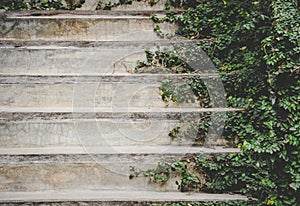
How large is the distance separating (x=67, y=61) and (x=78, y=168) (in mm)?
1073

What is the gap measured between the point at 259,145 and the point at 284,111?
351mm

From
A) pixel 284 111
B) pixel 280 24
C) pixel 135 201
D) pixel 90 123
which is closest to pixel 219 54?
pixel 280 24

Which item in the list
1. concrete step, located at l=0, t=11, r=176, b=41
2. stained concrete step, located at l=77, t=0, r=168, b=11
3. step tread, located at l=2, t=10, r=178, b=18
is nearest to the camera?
concrete step, located at l=0, t=11, r=176, b=41

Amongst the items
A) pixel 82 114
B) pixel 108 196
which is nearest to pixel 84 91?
pixel 82 114

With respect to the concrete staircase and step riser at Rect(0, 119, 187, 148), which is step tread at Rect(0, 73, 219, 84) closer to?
the concrete staircase

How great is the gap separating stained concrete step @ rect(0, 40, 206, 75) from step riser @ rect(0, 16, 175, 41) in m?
0.18

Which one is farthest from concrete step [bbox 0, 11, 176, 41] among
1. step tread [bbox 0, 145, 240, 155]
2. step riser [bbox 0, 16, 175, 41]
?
step tread [bbox 0, 145, 240, 155]

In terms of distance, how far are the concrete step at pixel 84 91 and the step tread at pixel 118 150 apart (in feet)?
1.36

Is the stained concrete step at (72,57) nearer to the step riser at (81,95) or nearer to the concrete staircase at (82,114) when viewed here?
the concrete staircase at (82,114)

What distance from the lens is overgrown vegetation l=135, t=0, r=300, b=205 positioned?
2592 millimetres

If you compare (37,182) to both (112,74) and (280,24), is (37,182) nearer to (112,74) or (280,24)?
(112,74)

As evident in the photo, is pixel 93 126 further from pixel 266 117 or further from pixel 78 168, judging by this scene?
pixel 266 117

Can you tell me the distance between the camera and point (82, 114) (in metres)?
2.83

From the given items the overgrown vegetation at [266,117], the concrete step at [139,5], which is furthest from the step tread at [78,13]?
the overgrown vegetation at [266,117]
